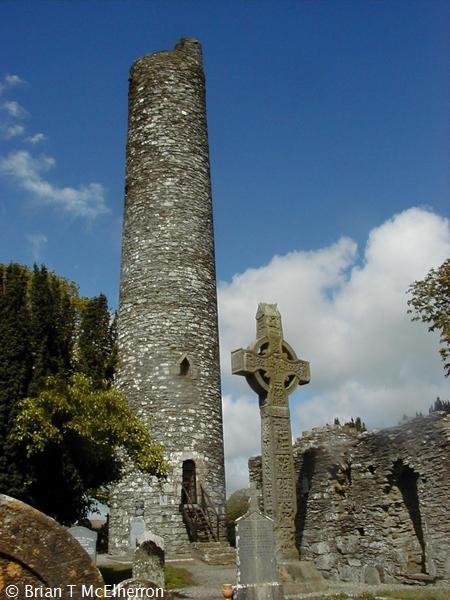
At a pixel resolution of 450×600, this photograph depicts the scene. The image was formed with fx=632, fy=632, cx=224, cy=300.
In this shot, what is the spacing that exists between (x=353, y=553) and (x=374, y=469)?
1.62 metres

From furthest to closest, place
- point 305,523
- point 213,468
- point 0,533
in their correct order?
1. point 213,468
2. point 305,523
3. point 0,533

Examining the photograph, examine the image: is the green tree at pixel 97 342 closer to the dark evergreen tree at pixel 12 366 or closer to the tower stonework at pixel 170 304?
the tower stonework at pixel 170 304

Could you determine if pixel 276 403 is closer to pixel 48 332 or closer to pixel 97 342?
pixel 48 332

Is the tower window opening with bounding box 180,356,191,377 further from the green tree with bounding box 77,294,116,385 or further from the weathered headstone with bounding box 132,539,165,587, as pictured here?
the weathered headstone with bounding box 132,539,165,587

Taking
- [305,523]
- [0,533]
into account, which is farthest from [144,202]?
[0,533]

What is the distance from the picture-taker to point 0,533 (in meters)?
3.79

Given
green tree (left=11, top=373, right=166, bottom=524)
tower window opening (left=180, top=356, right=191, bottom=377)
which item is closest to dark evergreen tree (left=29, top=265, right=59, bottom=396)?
green tree (left=11, top=373, right=166, bottom=524)

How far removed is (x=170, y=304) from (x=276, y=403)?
9559 mm

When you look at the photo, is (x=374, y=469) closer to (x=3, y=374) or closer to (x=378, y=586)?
(x=378, y=586)

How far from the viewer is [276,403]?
10820mm

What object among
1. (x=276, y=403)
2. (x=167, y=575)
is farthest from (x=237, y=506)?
(x=276, y=403)

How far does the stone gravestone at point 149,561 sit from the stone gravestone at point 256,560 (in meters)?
1.23

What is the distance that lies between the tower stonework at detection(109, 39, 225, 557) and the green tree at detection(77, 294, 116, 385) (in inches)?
18.7

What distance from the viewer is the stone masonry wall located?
10422mm
